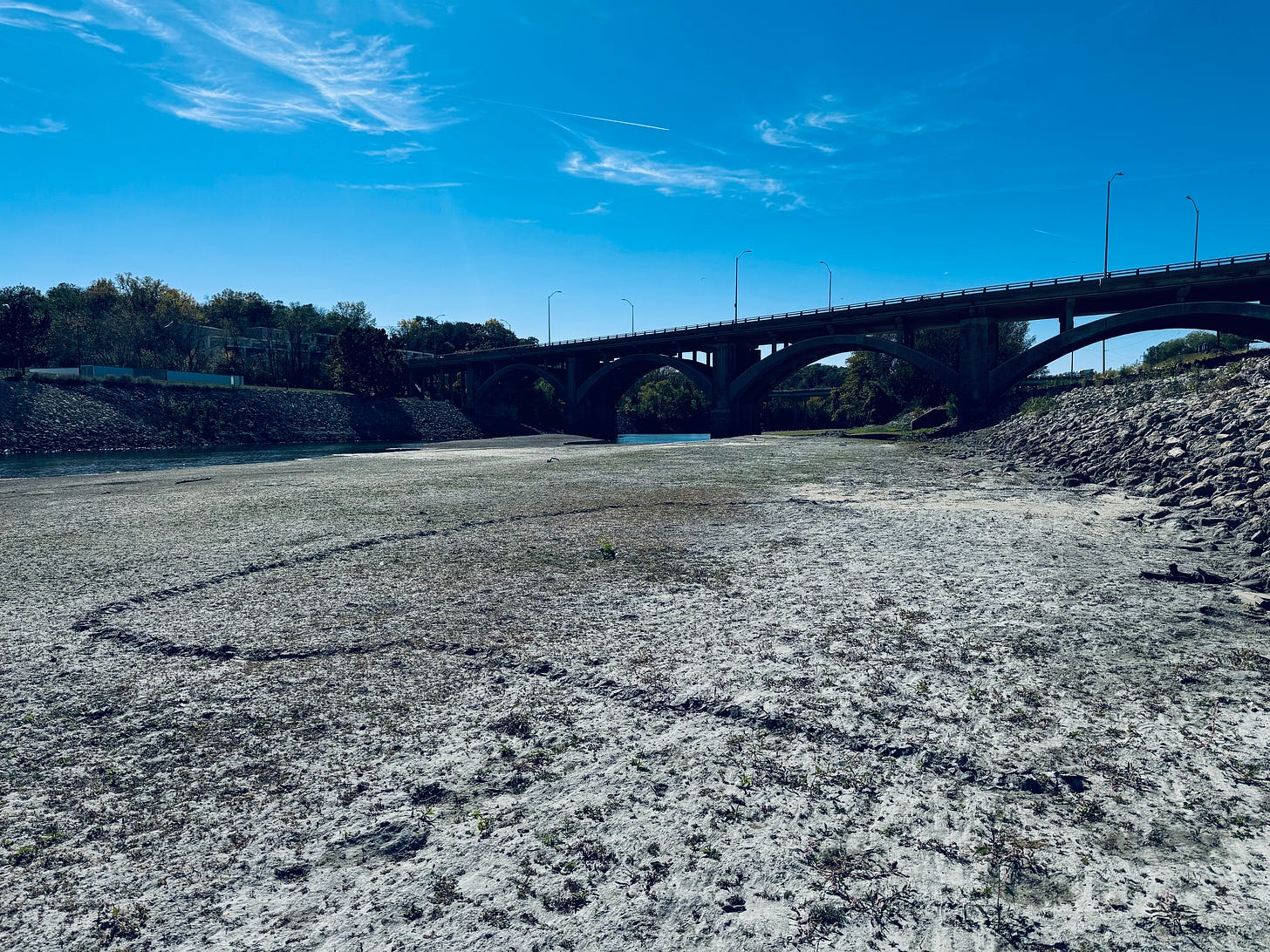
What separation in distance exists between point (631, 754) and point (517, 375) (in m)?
89.9

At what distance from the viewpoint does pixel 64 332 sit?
81.6 meters

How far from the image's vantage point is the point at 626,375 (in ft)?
262

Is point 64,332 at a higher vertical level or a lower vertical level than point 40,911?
higher

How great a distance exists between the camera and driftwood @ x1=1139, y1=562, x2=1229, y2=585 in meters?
6.59

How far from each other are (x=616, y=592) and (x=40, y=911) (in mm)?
4526

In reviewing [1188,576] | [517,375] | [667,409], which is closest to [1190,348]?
[667,409]

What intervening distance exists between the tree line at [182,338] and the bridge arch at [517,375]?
34.7 feet

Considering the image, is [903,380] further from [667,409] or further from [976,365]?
[667,409]

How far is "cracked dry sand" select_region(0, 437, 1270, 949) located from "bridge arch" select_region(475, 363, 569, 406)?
76556 millimetres

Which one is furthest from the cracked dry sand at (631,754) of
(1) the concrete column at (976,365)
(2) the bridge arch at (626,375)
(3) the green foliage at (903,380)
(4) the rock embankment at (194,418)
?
(2) the bridge arch at (626,375)

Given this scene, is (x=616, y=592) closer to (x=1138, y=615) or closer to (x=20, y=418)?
(x=1138, y=615)

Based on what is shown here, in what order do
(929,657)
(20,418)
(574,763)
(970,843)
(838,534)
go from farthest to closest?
(20,418) → (838,534) → (929,657) → (574,763) → (970,843)

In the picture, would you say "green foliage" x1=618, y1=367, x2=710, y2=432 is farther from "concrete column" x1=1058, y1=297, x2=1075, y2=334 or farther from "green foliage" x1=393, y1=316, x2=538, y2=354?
"concrete column" x1=1058, y1=297, x2=1075, y2=334

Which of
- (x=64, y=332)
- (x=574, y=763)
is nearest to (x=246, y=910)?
(x=574, y=763)
